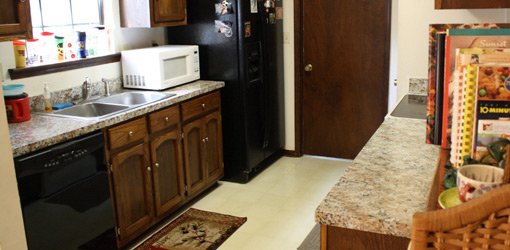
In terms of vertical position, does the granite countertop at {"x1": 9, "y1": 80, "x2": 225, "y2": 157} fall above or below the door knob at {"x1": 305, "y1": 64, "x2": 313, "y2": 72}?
below

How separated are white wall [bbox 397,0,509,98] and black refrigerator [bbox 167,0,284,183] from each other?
53.6 inches

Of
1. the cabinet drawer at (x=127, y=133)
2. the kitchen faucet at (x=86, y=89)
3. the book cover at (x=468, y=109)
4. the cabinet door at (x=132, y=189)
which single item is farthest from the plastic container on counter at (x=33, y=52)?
the book cover at (x=468, y=109)

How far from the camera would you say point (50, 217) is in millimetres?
2412

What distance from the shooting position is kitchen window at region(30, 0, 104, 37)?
10.5ft

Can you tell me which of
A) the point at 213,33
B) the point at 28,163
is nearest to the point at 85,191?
the point at 28,163

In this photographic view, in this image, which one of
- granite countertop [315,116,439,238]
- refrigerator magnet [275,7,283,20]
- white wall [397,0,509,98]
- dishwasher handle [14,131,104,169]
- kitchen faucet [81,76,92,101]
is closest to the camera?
granite countertop [315,116,439,238]

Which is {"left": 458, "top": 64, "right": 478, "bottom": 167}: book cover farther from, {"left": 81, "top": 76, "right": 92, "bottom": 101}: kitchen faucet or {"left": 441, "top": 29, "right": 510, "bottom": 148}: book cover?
{"left": 81, "top": 76, "right": 92, "bottom": 101}: kitchen faucet

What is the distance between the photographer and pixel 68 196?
251cm

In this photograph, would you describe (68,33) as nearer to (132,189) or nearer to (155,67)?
(155,67)

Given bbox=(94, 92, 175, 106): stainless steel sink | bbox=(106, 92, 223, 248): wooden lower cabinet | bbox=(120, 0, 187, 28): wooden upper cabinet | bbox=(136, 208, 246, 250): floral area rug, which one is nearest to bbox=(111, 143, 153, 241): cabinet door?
bbox=(106, 92, 223, 248): wooden lower cabinet

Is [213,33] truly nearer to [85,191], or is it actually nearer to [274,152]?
[274,152]

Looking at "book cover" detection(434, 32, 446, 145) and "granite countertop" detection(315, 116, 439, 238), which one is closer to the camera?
"granite countertop" detection(315, 116, 439, 238)

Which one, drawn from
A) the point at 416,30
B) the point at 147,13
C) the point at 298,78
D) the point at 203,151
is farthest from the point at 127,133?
the point at 298,78

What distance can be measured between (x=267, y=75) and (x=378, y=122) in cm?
112
